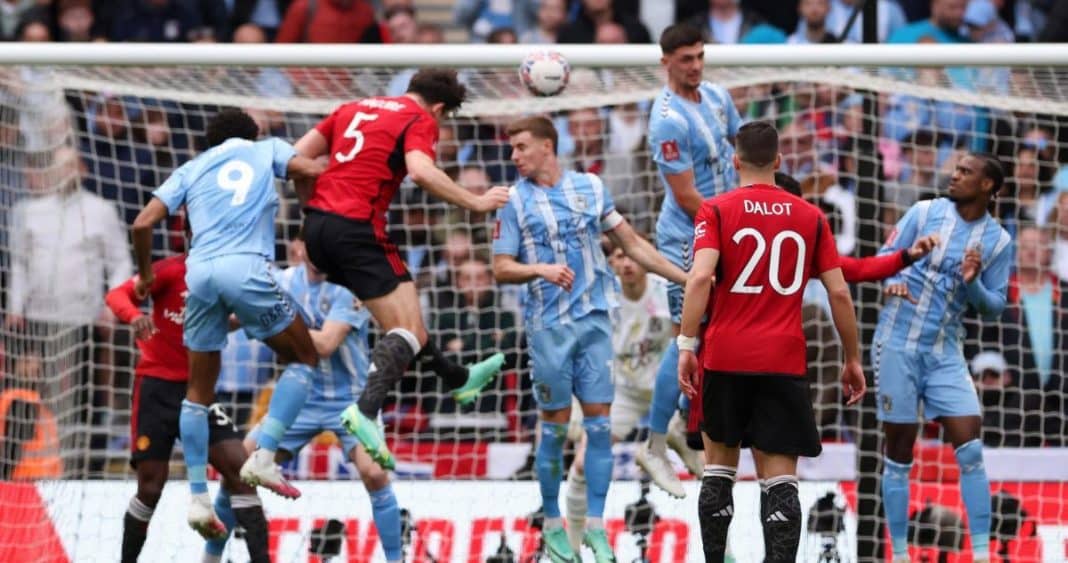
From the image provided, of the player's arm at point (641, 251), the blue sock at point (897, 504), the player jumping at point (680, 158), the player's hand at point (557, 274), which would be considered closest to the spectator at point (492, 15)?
the player jumping at point (680, 158)

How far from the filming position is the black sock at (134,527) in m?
10.2

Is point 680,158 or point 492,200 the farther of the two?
point 680,158

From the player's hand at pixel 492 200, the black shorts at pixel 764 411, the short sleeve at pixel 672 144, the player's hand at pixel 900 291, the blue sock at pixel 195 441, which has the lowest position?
the blue sock at pixel 195 441

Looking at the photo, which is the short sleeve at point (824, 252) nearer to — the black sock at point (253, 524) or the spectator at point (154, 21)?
the black sock at point (253, 524)

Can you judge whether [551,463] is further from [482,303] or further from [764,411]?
[482,303]

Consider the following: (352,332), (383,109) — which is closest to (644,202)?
(352,332)

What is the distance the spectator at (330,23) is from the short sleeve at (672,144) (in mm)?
4863

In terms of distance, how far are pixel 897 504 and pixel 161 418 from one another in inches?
159

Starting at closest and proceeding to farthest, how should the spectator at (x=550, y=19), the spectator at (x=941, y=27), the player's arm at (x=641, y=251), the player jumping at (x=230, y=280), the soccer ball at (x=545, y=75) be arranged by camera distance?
the player jumping at (x=230, y=280) → the player's arm at (x=641, y=251) → the soccer ball at (x=545, y=75) → the spectator at (x=941, y=27) → the spectator at (x=550, y=19)

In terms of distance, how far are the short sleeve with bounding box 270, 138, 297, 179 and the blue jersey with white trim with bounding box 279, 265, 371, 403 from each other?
3.91ft

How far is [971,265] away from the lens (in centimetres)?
984

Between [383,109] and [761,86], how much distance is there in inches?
155

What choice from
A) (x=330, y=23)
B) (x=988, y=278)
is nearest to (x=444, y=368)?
(x=988, y=278)

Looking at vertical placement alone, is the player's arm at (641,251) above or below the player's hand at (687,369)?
above
